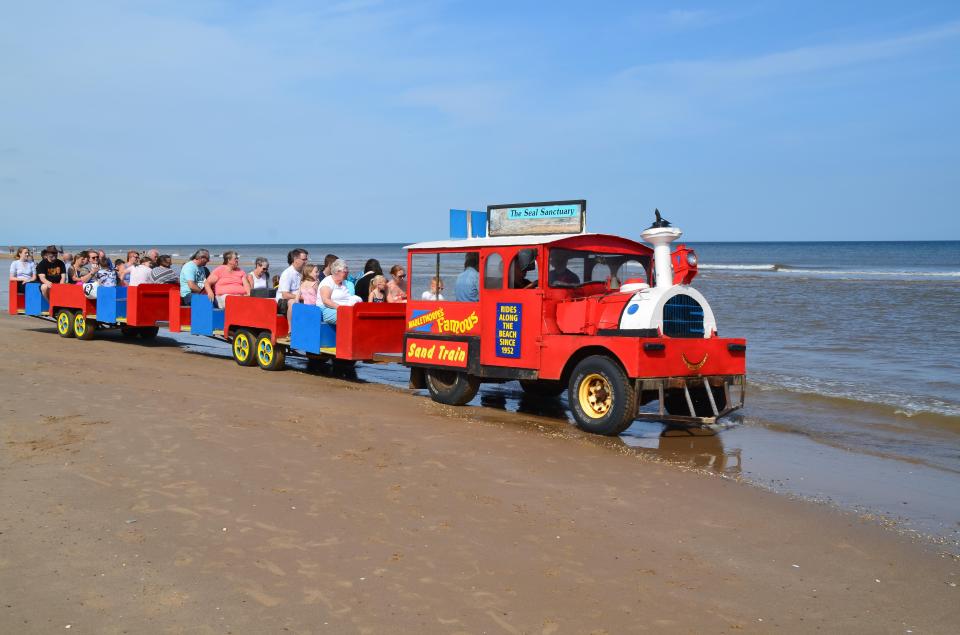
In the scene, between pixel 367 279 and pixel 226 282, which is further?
pixel 226 282

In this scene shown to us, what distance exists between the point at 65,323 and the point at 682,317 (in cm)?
1245

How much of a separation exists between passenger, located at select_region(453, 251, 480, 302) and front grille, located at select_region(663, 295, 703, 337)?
7.60 feet

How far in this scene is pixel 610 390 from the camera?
28.3ft

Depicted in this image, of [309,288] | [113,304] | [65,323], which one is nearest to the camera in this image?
[309,288]

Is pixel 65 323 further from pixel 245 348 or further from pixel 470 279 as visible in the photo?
pixel 470 279

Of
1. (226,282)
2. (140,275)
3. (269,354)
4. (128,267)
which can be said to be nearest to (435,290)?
(269,354)

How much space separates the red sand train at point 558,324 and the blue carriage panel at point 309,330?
0.02 metres

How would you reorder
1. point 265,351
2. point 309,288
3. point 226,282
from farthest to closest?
point 226,282 → point 265,351 → point 309,288

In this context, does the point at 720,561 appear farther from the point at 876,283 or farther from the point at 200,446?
the point at 876,283

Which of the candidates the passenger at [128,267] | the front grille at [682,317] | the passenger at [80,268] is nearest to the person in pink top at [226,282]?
the passenger at [128,267]

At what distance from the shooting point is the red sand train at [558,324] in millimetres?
8648

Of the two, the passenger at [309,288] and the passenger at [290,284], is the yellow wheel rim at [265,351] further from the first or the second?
the passenger at [309,288]

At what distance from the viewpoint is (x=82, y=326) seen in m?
15.8

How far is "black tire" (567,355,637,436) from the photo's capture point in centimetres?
847
